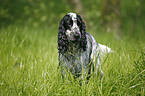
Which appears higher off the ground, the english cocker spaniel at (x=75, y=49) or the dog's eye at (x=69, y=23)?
the dog's eye at (x=69, y=23)

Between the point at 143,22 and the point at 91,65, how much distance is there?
6626mm

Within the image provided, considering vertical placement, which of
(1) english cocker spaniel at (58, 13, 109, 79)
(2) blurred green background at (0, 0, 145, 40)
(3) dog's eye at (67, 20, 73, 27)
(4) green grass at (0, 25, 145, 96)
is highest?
(2) blurred green background at (0, 0, 145, 40)

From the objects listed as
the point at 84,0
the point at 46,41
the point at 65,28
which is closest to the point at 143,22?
the point at 84,0

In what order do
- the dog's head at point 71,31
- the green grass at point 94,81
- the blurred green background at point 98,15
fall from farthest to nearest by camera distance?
the blurred green background at point 98,15, the dog's head at point 71,31, the green grass at point 94,81

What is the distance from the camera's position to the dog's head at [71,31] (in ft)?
6.87

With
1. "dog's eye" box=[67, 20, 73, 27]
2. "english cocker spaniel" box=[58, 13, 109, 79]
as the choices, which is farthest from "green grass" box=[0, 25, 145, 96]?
"dog's eye" box=[67, 20, 73, 27]

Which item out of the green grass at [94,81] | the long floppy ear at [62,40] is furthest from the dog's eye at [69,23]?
the green grass at [94,81]

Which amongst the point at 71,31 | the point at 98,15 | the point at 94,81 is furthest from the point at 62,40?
the point at 98,15

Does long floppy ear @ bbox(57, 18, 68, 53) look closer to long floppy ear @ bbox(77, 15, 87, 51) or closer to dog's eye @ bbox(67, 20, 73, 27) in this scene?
dog's eye @ bbox(67, 20, 73, 27)

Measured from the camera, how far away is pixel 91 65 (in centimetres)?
225

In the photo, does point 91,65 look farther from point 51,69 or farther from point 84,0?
point 84,0

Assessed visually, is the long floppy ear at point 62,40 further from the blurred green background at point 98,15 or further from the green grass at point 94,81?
the blurred green background at point 98,15

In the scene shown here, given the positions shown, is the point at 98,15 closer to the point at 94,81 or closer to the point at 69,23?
the point at 69,23

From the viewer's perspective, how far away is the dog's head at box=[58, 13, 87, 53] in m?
2.09
